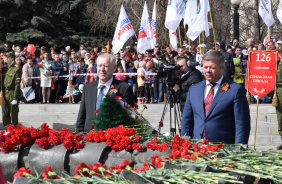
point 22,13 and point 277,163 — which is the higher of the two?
point 22,13

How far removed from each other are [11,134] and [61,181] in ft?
5.89

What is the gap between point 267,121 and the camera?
1294 centimetres

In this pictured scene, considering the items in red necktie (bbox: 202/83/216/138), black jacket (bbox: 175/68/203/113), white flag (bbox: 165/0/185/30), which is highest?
white flag (bbox: 165/0/185/30)

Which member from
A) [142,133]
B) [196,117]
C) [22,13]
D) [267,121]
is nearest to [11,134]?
[142,133]

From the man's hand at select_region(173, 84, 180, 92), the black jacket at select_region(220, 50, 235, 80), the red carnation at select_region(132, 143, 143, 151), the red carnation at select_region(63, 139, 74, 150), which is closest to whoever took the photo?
the red carnation at select_region(132, 143, 143, 151)

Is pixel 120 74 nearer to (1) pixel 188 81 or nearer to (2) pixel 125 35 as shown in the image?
(2) pixel 125 35

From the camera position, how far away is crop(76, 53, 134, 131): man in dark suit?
18.5 ft

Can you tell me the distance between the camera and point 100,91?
5707 mm

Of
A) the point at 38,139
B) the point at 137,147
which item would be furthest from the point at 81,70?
the point at 137,147

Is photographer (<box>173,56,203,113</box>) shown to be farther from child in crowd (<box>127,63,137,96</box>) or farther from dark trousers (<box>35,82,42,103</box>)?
dark trousers (<box>35,82,42,103</box>)

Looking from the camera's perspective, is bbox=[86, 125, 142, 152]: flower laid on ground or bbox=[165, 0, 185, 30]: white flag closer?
bbox=[86, 125, 142, 152]: flower laid on ground

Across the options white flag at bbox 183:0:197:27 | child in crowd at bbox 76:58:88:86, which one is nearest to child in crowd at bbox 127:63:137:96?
child in crowd at bbox 76:58:88:86

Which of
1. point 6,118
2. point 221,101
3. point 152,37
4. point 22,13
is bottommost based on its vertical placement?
point 6,118

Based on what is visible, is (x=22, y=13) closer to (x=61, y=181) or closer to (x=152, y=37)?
(x=152, y=37)
